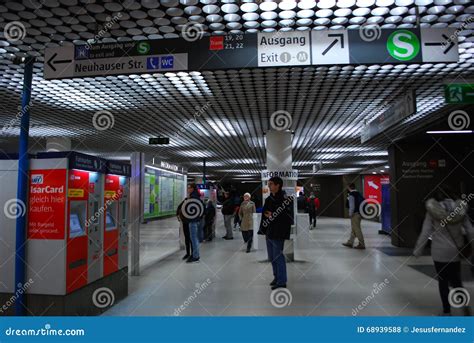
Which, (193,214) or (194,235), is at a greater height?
(193,214)

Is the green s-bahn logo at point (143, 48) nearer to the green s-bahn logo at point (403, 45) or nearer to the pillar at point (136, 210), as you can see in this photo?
the pillar at point (136, 210)

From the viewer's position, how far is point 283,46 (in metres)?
3.43

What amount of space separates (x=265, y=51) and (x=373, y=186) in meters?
23.4

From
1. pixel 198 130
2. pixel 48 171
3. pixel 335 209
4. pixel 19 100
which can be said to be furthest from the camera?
pixel 335 209

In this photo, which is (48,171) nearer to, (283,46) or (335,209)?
(283,46)

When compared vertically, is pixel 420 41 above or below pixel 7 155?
above

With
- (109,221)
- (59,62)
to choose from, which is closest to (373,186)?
(109,221)

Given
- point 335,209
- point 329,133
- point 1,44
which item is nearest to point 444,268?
point 1,44

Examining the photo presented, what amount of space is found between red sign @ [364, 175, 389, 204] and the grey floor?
18.2m

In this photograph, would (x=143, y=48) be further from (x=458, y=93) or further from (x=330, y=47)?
(x=458, y=93)

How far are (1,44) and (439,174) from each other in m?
9.34

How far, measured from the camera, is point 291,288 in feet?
15.2

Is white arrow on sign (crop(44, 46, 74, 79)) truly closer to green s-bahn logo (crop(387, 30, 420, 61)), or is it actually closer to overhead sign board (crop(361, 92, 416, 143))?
green s-bahn logo (crop(387, 30, 420, 61))

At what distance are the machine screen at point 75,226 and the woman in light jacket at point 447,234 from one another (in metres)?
3.54
